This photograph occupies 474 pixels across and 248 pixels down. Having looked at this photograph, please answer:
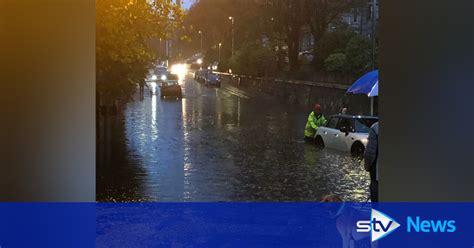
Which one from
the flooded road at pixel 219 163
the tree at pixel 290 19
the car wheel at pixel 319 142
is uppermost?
the tree at pixel 290 19

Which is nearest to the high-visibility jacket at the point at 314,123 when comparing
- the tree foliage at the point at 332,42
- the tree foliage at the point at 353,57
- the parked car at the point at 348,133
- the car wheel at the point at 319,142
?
the car wheel at the point at 319,142

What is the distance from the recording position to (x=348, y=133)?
1548 centimetres

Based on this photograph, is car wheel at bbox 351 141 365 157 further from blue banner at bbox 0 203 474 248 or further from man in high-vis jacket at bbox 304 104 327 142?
blue banner at bbox 0 203 474 248

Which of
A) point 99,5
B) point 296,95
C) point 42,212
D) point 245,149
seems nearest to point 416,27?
point 42,212

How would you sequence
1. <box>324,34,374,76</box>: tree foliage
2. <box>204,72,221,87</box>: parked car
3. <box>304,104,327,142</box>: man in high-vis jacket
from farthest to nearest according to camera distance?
<box>204,72,221,87</box>: parked car → <box>324,34,374,76</box>: tree foliage → <box>304,104,327,142</box>: man in high-vis jacket

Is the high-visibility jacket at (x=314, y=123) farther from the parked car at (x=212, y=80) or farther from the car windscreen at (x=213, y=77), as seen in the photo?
the car windscreen at (x=213, y=77)

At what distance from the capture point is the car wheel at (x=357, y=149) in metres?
15.1

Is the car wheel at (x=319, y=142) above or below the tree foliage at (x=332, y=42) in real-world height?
below

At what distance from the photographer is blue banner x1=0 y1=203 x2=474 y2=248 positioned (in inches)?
170

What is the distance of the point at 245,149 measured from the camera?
1720 cm

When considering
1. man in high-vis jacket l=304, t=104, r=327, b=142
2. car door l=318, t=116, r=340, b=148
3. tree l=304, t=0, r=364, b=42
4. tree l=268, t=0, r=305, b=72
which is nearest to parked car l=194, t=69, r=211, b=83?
tree l=268, t=0, r=305, b=72

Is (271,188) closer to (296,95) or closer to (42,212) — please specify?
(42,212)

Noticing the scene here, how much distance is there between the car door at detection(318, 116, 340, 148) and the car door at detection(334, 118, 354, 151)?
16cm

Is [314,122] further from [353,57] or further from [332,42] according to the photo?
[332,42]
